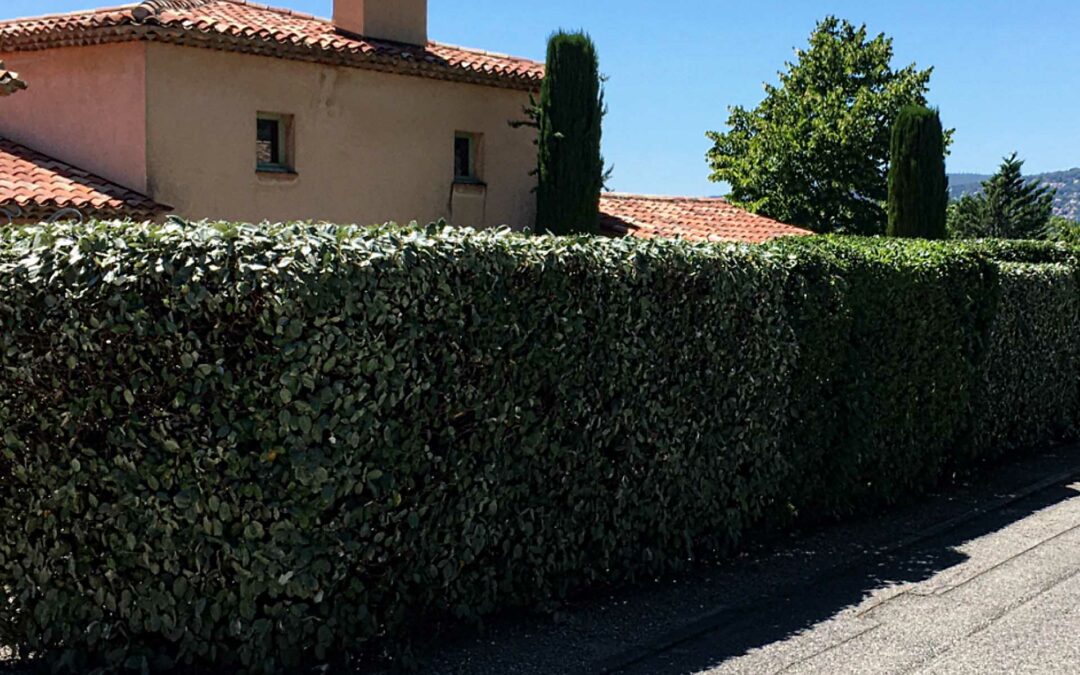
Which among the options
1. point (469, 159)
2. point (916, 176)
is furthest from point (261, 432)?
point (916, 176)

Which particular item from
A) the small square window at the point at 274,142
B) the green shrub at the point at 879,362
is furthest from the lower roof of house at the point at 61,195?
the green shrub at the point at 879,362

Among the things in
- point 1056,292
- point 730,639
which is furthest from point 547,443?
point 1056,292

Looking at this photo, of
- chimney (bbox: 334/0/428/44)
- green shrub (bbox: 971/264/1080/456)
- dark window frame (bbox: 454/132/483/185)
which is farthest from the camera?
dark window frame (bbox: 454/132/483/185)

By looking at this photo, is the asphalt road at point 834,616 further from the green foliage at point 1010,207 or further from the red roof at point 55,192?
the green foliage at point 1010,207

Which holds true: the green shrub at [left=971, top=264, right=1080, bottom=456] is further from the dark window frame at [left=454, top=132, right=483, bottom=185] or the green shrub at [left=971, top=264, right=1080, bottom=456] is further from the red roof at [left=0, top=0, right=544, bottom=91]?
the dark window frame at [left=454, top=132, right=483, bottom=185]

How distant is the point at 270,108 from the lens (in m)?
21.1

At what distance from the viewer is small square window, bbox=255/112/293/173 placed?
21312mm

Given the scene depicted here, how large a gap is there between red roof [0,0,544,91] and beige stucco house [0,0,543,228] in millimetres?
34

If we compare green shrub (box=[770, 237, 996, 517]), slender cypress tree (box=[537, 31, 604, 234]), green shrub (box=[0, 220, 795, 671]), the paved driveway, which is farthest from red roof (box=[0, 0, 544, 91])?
the paved driveway

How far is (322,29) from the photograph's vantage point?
22641mm

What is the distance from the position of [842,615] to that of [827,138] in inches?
1852

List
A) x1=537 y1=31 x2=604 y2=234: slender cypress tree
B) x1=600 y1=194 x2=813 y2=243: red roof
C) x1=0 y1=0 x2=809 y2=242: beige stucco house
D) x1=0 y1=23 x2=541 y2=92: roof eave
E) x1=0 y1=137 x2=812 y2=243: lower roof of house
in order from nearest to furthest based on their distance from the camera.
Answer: x1=0 y1=137 x2=812 y2=243: lower roof of house → x1=0 y1=23 x2=541 y2=92: roof eave → x1=0 y1=0 x2=809 y2=242: beige stucco house → x1=537 y1=31 x2=604 y2=234: slender cypress tree → x1=600 y1=194 x2=813 y2=243: red roof

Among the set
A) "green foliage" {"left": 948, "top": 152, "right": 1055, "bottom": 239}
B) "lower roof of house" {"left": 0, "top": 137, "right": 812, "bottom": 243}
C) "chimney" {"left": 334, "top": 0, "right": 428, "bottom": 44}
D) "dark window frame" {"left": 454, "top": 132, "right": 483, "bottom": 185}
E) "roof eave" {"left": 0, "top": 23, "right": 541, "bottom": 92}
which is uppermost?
"chimney" {"left": 334, "top": 0, "right": 428, "bottom": 44}

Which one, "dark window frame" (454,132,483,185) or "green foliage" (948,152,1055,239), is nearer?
"dark window frame" (454,132,483,185)
